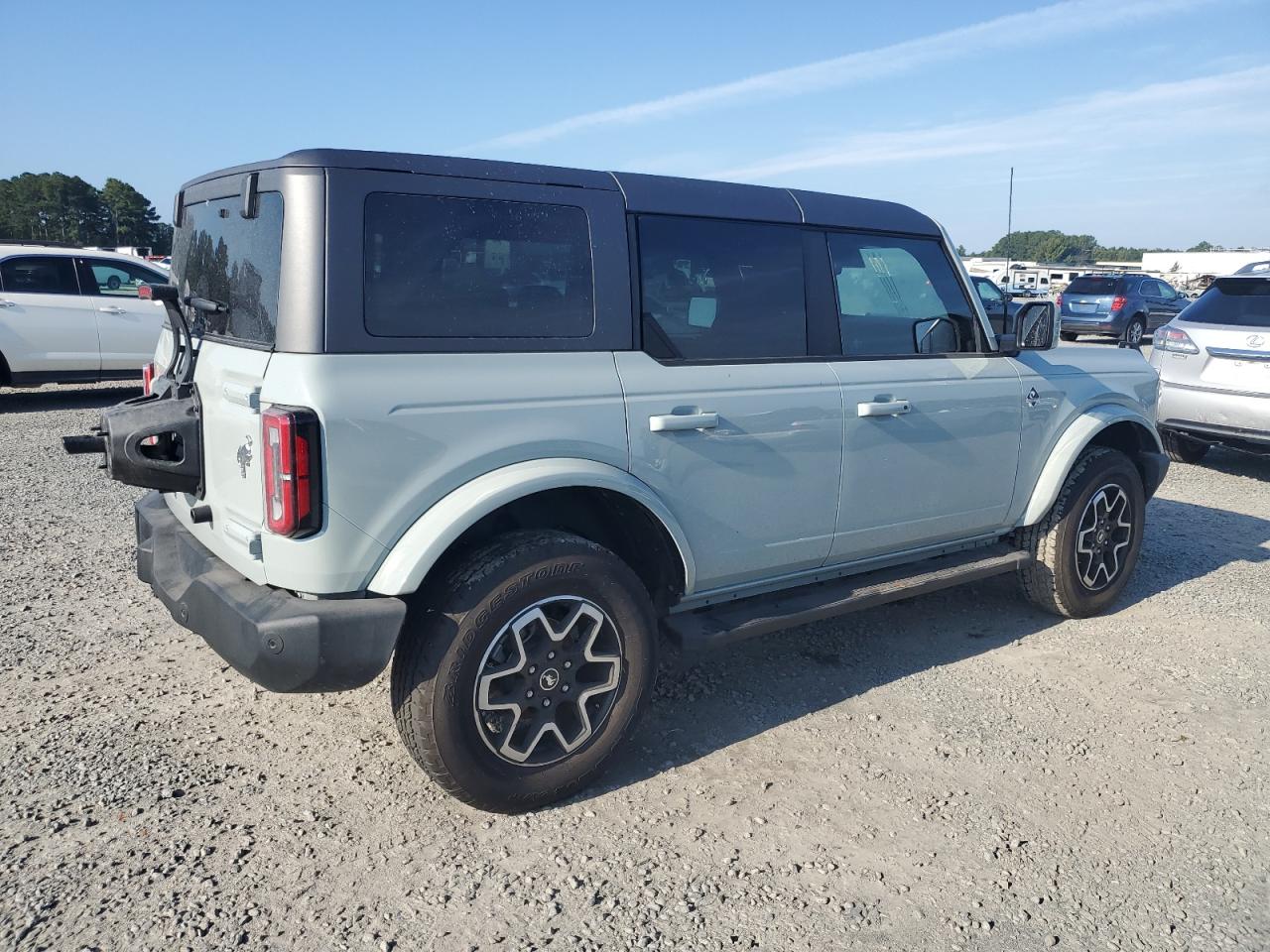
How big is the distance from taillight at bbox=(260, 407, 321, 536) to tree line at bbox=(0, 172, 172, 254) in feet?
117

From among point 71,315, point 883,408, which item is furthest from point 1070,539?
point 71,315

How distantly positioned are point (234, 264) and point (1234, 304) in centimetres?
818

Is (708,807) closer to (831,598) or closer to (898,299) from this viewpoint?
(831,598)

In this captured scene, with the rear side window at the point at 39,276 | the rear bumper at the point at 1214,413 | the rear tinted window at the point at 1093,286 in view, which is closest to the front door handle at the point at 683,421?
the rear bumper at the point at 1214,413

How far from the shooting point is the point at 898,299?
4.28 metres

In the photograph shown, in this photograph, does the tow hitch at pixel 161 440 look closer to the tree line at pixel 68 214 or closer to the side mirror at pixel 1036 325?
the side mirror at pixel 1036 325

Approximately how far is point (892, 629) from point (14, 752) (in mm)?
3715

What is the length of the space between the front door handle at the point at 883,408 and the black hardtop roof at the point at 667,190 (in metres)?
0.77

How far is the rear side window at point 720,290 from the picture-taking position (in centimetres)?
346

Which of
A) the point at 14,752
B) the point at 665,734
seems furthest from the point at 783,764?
the point at 14,752

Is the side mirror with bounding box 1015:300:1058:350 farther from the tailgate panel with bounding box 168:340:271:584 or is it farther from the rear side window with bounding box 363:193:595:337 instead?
the tailgate panel with bounding box 168:340:271:584

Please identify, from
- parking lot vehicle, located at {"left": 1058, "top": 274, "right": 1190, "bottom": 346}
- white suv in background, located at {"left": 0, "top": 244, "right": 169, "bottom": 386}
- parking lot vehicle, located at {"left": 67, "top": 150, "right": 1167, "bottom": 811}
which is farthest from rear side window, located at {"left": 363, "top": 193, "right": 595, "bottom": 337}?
parking lot vehicle, located at {"left": 1058, "top": 274, "right": 1190, "bottom": 346}

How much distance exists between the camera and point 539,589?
3.04 m

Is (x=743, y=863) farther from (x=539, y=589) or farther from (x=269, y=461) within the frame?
(x=269, y=461)
